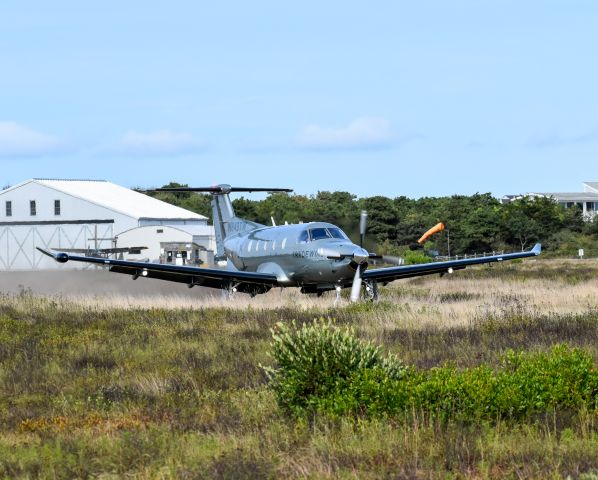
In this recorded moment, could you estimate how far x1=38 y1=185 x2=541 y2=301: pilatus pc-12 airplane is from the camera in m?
33.0

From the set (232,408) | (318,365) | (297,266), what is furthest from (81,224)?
(318,365)

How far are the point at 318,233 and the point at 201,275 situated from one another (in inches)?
170

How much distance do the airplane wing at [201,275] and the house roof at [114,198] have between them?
176 ft

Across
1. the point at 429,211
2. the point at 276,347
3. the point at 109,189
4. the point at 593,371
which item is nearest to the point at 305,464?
the point at 276,347

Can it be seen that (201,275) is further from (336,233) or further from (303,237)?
(336,233)

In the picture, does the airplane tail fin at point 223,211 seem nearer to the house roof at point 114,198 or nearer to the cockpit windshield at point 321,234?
the cockpit windshield at point 321,234

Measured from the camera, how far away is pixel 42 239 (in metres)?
93.8

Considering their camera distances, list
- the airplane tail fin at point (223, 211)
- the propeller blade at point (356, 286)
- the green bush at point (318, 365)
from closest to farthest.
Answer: the green bush at point (318, 365), the propeller blade at point (356, 286), the airplane tail fin at point (223, 211)

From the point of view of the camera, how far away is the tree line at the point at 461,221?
110 metres

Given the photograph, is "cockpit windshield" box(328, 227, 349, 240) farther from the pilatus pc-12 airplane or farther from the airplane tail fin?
the airplane tail fin

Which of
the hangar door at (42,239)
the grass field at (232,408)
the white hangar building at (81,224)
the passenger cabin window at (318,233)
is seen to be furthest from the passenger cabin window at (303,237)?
the hangar door at (42,239)

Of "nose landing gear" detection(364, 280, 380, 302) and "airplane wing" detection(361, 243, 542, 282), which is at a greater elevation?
"airplane wing" detection(361, 243, 542, 282)

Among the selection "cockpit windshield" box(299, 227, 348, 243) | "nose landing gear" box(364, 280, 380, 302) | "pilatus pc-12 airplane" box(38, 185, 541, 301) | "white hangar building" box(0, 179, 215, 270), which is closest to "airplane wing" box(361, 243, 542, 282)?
"pilatus pc-12 airplane" box(38, 185, 541, 301)

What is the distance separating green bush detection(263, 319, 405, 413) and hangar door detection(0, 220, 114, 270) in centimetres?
7594
